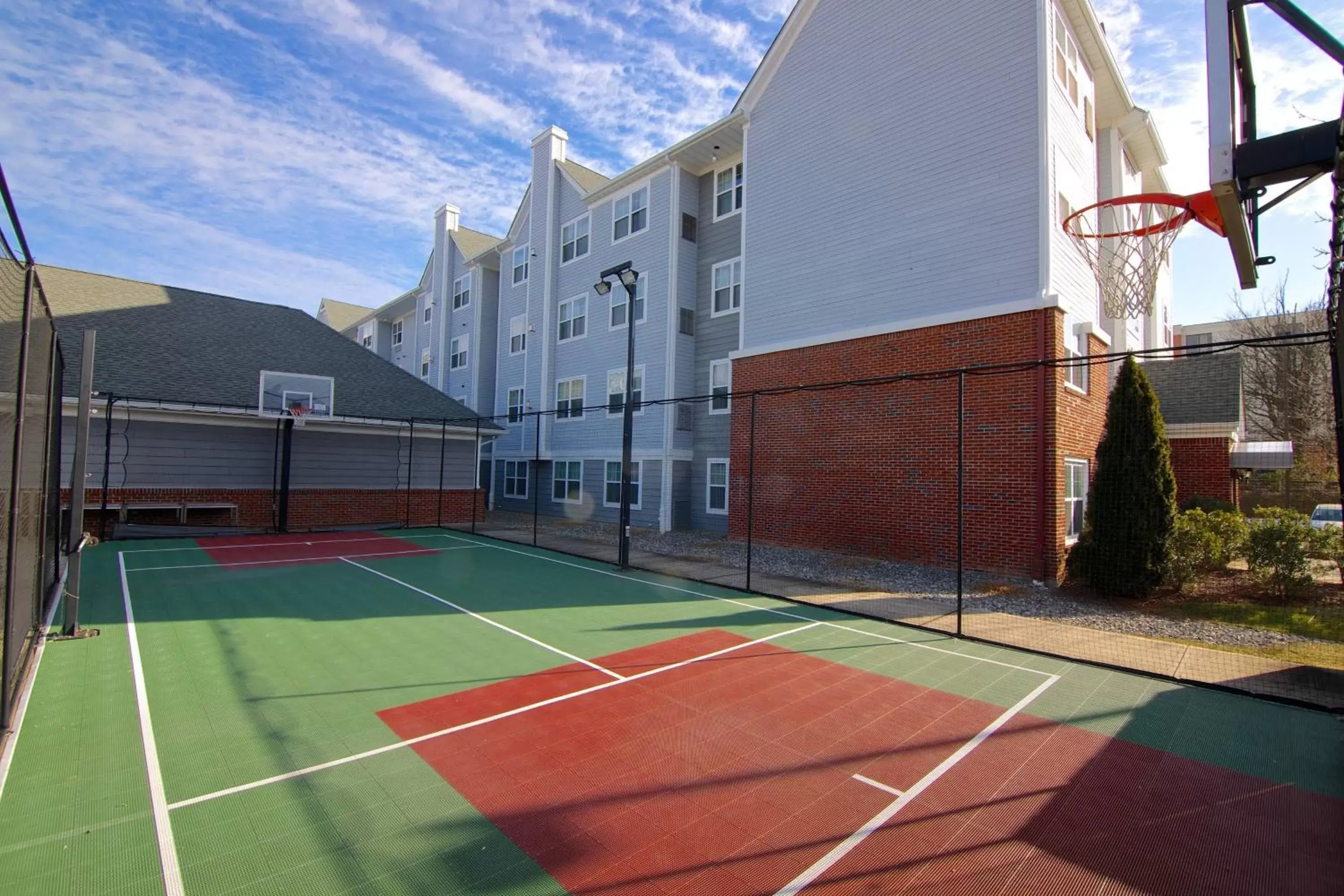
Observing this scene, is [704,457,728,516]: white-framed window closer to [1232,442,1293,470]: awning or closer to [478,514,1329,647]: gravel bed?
[478,514,1329,647]: gravel bed

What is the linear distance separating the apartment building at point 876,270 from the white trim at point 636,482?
0.29ft

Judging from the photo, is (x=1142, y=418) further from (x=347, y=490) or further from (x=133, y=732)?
(x=347, y=490)

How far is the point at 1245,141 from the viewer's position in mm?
5527

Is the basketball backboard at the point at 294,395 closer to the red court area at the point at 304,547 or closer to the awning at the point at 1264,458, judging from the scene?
the red court area at the point at 304,547

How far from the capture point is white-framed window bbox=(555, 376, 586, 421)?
24.4m

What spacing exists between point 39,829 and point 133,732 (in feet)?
4.63

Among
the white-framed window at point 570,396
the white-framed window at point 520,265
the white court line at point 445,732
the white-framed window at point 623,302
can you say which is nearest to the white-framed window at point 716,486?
the white-framed window at point 623,302

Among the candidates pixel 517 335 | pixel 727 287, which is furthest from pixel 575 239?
pixel 727 287

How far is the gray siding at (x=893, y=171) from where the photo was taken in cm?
1243

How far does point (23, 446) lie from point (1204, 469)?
22987 millimetres

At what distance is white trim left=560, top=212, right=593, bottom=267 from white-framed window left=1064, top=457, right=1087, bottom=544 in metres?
17.7

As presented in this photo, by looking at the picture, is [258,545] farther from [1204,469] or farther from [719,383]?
[1204,469]

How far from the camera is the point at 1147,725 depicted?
545 cm

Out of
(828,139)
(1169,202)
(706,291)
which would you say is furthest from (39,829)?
(706,291)
